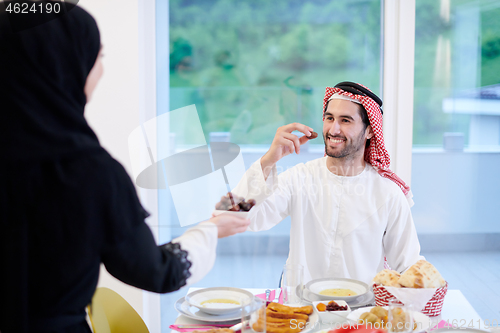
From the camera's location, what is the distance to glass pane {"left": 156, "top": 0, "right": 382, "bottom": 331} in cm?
273

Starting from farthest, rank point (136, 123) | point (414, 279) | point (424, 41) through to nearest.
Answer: point (424, 41) → point (136, 123) → point (414, 279)

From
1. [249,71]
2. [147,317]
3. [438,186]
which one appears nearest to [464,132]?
[438,186]

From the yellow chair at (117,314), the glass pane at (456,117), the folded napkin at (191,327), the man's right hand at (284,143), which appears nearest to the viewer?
the folded napkin at (191,327)

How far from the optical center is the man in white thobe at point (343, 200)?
6.45 ft

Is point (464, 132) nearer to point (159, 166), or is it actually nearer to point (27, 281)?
point (159, 166)

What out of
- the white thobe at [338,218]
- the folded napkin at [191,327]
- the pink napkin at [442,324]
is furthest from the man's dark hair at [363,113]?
the folded napkin at [191,327]

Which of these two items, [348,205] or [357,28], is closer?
[348,205]

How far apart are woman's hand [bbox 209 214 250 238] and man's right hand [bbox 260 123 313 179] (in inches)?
29.3

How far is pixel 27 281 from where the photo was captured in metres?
0.86

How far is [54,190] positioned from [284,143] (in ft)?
3.79

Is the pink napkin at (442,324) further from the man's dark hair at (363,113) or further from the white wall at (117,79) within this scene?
the white wall at (117,79)

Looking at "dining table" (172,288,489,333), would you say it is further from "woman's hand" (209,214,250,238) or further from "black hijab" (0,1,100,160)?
"black hijab" (0,1,100,160)

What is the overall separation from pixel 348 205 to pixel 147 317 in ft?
4.84

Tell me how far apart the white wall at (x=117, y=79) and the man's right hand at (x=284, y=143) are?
961mm
